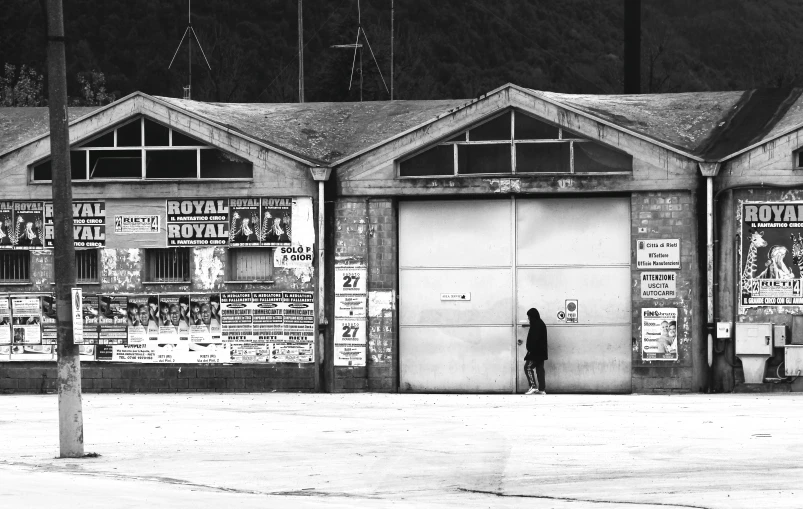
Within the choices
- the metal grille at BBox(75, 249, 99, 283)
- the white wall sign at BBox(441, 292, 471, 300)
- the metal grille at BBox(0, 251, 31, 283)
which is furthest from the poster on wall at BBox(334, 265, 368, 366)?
the metal grille at BBox(0, 251, 31, 283)

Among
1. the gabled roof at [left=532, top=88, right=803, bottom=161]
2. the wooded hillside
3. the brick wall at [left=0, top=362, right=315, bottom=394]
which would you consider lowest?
the brick wall at [left=0, top=362, right=315, bottom=394]

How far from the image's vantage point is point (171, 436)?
17.8 m

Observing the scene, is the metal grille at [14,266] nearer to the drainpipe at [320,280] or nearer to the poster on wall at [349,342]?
the drainpipe at [320,280]

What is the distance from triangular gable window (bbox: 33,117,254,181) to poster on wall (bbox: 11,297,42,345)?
2.40 m

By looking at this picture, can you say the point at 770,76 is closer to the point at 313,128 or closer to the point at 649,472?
the point at 313,128

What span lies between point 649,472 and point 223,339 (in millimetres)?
13659

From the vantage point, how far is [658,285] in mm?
24641

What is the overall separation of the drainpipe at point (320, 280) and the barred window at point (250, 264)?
983 millimetres

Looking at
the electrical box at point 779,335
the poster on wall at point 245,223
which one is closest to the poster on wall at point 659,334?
the electrical box at point 779,335

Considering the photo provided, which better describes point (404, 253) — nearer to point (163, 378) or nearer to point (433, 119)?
point (433, 119)

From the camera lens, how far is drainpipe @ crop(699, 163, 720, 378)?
24.1m

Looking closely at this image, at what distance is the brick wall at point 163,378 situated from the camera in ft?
84.7

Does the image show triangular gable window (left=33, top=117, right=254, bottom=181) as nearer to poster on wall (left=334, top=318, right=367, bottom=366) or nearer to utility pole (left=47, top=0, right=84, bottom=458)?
poster on wall (left=334, top=318, right=367, bottom=366)

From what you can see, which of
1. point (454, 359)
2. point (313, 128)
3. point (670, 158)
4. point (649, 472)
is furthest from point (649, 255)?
point (649, 472)
